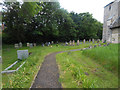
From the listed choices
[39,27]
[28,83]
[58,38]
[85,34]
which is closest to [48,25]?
[39,27]

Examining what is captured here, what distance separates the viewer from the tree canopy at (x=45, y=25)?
1786cm

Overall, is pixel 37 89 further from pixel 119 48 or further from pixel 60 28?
pixel 60 28

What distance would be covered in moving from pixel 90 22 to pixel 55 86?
112ft

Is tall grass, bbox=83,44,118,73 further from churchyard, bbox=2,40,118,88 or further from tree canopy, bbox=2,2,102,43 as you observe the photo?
tree canopy, bbox=2,2,102,43

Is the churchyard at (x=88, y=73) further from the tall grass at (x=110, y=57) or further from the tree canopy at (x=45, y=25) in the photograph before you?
the tree canopy at (x=45, y=25)

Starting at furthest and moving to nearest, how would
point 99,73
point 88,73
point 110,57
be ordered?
point 88,73 → point 99,73 → point 110,57

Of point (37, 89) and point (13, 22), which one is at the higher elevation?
point (13, 22)

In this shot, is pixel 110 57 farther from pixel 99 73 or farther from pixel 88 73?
pixel 88 73

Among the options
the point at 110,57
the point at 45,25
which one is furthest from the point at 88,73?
the point at 45,25

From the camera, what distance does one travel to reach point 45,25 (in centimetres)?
2227

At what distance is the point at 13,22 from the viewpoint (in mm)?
17938

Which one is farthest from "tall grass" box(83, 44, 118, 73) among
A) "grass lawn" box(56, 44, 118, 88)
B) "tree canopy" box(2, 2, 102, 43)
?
"tree canopy" box(2, 2, 102, 43)

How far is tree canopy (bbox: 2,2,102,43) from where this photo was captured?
17.9m

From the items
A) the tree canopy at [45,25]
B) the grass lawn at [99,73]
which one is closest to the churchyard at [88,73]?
the grass lawn at [99,73]
